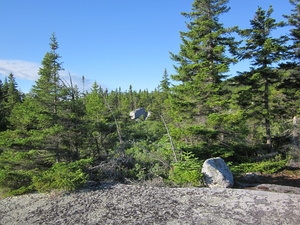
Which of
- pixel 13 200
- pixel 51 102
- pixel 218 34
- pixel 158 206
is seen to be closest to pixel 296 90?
pixel 218 34

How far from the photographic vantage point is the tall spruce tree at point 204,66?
11219mm

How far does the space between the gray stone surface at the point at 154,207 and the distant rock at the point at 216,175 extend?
84 centimetres

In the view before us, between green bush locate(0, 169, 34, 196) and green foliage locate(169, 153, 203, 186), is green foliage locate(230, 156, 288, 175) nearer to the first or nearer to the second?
green foliage locate(169, 153, 203, 186)

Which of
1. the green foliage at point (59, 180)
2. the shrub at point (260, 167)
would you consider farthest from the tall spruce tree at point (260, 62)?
the green foliage at point (59, 180)

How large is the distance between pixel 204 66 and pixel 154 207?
9.94 meters

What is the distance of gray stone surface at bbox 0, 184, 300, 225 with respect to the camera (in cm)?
431

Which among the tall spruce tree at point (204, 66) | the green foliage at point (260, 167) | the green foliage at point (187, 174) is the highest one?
the tall spruce tree at point (204, 66)

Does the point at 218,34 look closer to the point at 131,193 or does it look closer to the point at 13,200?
the point at 131,193

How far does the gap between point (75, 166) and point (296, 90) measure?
14.6 meters

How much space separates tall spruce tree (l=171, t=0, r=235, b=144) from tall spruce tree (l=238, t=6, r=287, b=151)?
5.16 feet

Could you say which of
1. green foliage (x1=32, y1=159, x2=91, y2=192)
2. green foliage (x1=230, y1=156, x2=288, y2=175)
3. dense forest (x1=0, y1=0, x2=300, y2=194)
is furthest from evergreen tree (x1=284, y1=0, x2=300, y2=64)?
green foliage (x1=32, y1=159, x2=91, y2=192)

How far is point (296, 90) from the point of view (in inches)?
489

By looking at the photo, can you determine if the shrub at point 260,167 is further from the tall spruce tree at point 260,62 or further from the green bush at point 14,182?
the green bush at point 14,182

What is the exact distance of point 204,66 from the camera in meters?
12.2
